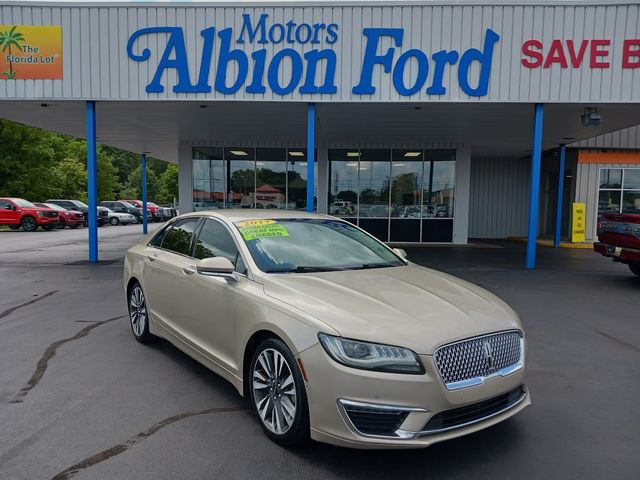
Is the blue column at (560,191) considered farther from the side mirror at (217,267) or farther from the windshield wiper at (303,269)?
the side mirror at (217,267)

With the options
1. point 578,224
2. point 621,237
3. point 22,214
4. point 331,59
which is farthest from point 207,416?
point 22,214

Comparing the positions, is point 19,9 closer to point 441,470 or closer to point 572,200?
point 441,470

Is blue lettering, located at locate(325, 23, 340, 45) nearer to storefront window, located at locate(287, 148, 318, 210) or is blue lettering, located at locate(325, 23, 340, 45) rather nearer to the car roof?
the car roof

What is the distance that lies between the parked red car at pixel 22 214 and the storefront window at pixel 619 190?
88.3 ft

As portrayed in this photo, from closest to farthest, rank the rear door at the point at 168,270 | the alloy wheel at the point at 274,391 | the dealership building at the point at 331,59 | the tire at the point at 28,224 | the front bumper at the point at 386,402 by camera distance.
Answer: the front bumper at the point at 386,402 → the alloy wheel at the point at 274,391 → the rear door at the point at 168,270 → the dealership building at the point at 331,59 → the tire at the point at 28,224

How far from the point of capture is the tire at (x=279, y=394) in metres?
3.05

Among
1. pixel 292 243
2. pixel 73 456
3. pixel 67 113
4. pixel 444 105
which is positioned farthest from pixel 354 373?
pixel 67 113

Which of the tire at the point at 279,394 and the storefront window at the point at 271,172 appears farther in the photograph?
Result: the storefront window at the point at 271,172

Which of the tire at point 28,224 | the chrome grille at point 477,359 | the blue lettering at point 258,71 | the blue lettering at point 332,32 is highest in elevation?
the blue lettering at point 332,32

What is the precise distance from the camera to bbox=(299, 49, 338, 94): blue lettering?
441 inches

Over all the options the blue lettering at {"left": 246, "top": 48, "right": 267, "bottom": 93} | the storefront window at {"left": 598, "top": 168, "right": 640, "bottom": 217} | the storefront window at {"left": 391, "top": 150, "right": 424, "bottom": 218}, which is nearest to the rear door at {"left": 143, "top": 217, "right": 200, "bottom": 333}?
the blue lettering at {"left": 246, "top": 48, "right": 267, "bottom": 93}

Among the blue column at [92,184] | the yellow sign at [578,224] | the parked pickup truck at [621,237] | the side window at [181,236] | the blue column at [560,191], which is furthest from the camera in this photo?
the yellow sign at [578,224]

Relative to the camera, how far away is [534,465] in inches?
122

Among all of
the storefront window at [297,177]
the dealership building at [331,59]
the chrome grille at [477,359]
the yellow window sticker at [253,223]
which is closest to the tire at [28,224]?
the dealership building at [331,59]
